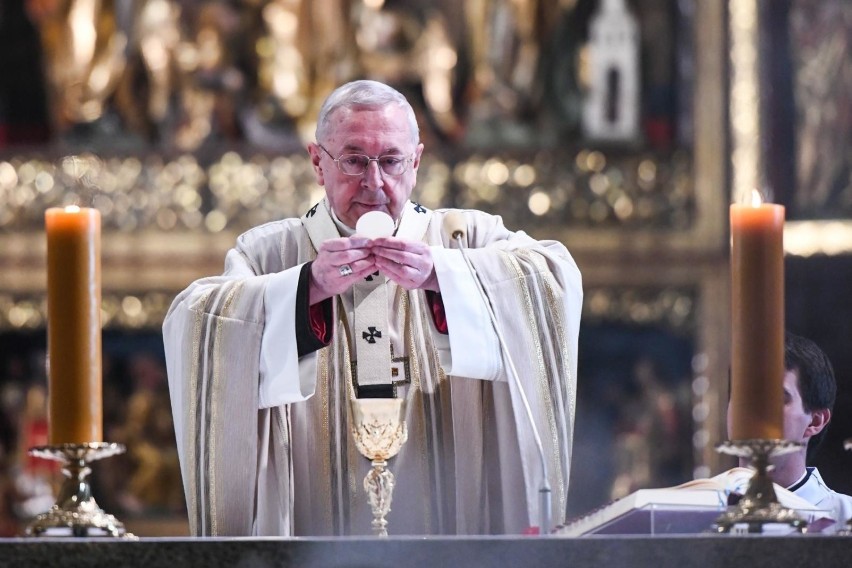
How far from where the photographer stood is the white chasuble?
140 inches

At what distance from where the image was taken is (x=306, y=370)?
11.7 ft

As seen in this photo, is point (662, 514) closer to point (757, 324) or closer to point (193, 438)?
point (757, 324)

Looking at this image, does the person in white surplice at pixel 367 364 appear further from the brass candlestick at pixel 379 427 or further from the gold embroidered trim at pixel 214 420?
the brass candlestick at pixel 379 427

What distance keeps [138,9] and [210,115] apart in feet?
2.34

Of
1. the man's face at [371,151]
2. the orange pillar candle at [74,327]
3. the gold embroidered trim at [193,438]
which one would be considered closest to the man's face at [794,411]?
the man's face at [371,151]

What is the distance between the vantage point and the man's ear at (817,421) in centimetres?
393

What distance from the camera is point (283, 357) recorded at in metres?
3.54

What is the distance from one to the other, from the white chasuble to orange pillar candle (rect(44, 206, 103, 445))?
0.72 meters

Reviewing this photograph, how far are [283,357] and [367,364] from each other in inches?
15.0

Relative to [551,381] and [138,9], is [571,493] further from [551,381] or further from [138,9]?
[551,381]

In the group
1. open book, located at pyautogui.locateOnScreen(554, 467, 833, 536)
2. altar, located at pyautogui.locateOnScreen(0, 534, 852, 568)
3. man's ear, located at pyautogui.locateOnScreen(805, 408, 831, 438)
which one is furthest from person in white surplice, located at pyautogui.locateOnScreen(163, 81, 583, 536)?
altar, located at pyautogui.locateOnScreen(0, 534, 852, 568)

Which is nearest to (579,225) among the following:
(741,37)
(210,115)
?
(741,37)

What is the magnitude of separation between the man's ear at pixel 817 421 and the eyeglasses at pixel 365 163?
1.05 metres

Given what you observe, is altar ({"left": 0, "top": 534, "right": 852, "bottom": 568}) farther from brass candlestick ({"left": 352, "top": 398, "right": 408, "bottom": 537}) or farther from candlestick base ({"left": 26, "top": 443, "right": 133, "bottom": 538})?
Answer: brass candlestick ({"left": 352, "top": 398, "right": 408, "bottom": 537})
